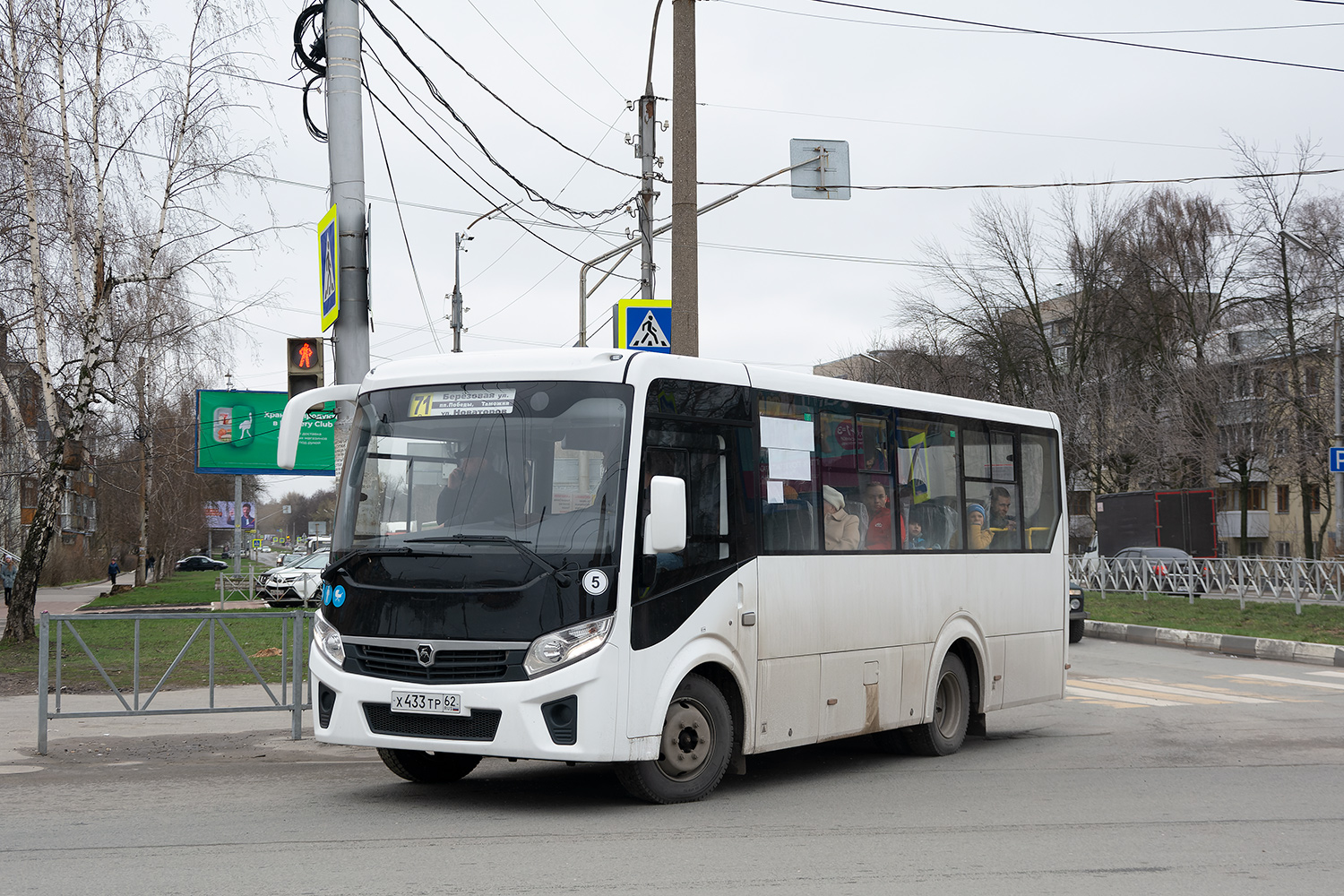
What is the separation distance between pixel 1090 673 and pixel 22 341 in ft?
58.0

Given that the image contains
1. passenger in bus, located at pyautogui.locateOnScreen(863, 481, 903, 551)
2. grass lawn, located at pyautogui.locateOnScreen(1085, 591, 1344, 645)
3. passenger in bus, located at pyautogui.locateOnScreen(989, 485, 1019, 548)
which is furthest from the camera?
grass lawn, located at pyautogui.locateOnScreen(1085, 591, 1344, 645)

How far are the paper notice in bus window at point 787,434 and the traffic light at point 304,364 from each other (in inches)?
174

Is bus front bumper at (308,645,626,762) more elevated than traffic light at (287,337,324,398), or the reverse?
traffic light at (287,337,324,398)

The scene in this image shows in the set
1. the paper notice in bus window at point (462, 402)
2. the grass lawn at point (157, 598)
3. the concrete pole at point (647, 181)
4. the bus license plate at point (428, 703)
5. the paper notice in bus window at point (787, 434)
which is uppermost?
the concrete pole at point (647, 181)

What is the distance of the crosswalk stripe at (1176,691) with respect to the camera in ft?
48.9

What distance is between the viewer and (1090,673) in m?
17.9

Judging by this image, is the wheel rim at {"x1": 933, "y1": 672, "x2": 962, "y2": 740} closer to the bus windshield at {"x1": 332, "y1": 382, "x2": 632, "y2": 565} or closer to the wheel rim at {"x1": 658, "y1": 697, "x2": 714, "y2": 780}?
the wheel rim at {"x1": 658, "y1": 697, "x2": 714, "y2": 780}

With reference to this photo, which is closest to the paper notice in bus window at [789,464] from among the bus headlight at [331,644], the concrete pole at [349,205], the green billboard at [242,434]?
the bus headlight at [331,644]

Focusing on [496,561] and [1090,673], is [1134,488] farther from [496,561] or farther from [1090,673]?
[496,561]

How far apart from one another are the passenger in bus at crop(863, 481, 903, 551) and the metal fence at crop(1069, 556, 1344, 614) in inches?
734

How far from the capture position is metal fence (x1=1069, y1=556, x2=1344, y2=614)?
2612 cm

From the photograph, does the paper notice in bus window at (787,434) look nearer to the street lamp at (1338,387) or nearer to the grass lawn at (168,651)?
the grass lawn at (168,651)

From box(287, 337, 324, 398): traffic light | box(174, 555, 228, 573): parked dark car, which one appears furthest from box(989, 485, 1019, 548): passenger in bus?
box(174, 555, 228, 573): parked dark car

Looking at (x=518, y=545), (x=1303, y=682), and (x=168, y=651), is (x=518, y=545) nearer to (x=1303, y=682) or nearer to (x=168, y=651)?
(x=168, y=651)
